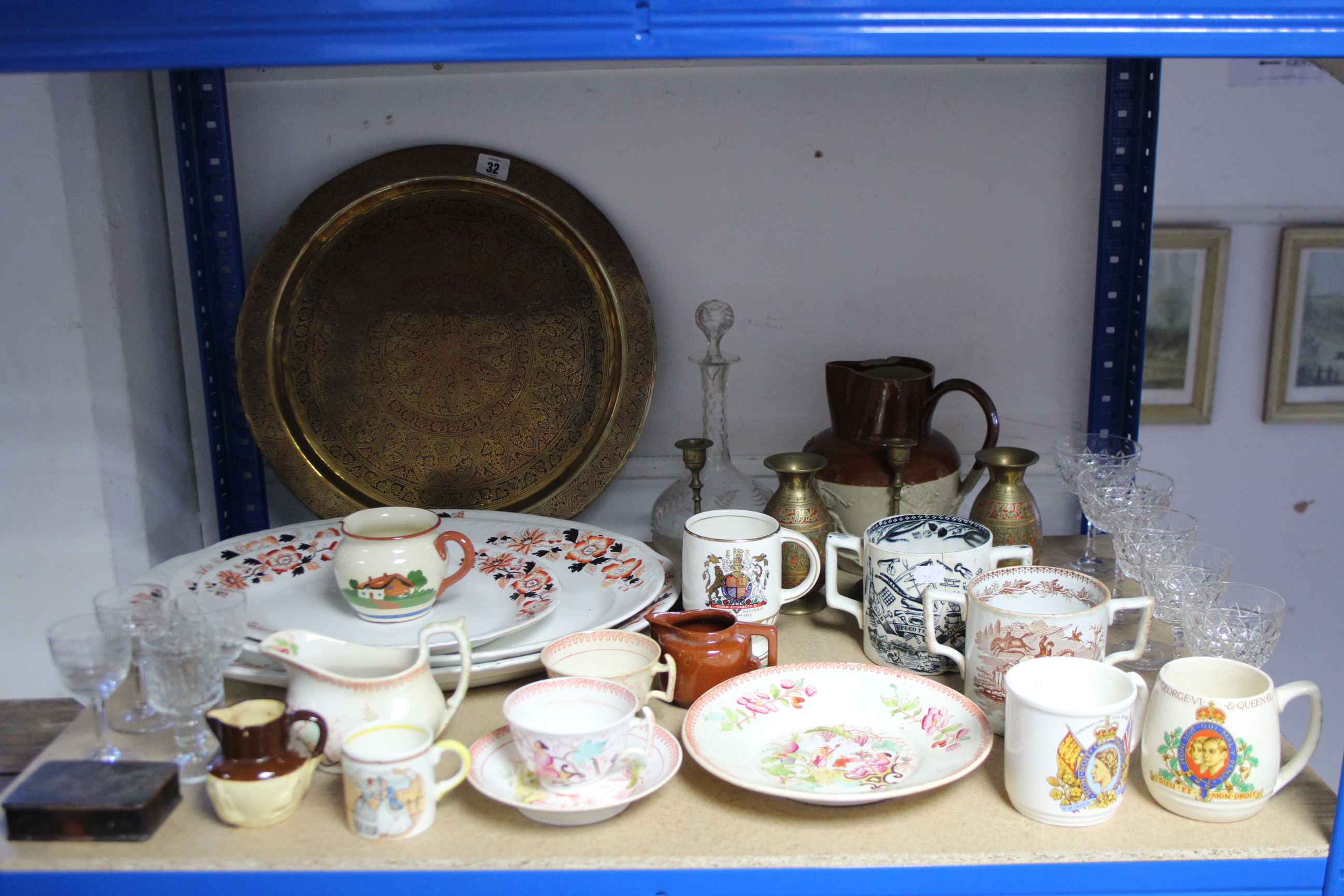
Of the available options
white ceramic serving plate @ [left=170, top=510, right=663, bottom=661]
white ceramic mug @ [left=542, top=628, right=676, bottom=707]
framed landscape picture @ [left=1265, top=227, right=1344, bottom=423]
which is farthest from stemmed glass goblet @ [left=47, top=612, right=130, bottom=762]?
framed landscape picture @ [left=1265, top=227, right=1344, bottom=423]

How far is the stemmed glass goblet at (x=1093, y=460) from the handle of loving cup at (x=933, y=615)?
0.96ft

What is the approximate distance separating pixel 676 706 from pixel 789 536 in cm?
20

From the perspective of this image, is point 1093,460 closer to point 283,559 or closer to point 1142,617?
point 1142,617

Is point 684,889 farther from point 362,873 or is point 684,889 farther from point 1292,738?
point 1292,738

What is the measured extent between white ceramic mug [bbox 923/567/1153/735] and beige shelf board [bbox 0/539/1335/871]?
10 cm

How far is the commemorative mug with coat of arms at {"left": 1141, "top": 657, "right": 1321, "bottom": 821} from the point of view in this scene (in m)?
0.70

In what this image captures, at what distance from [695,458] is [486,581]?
0.81 feet

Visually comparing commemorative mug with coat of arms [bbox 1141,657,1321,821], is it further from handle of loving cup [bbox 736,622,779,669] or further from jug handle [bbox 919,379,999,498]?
jug handle [bbox 919,379,999,498]

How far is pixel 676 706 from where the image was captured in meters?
0.89

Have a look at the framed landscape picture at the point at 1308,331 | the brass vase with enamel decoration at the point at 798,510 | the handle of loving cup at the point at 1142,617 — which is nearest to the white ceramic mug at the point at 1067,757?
the handle of loving cup at the point at 1142,617

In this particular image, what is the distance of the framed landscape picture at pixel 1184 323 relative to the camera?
1.45 metres

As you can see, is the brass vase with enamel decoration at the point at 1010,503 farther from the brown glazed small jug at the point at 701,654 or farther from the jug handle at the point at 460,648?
the jug handle at the point at 460,648

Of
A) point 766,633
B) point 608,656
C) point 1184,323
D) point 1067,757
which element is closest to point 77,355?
point 608,656

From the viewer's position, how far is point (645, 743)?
80cm
